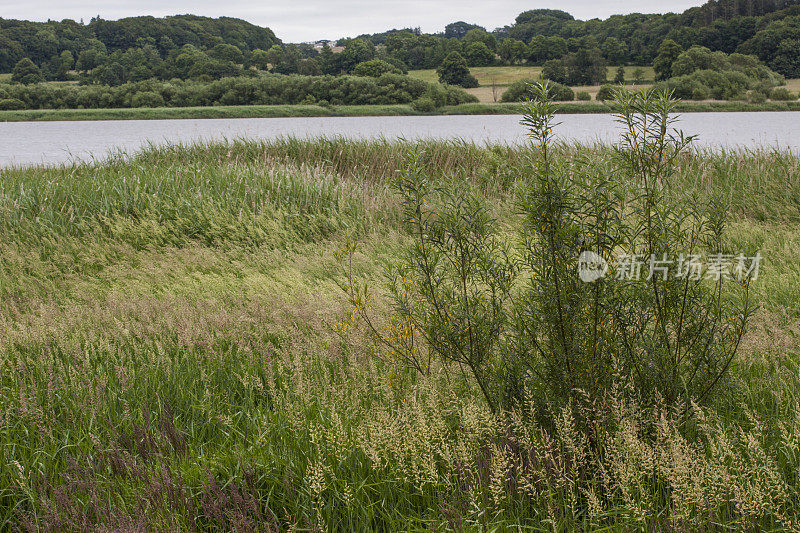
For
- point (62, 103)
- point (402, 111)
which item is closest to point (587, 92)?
point (402, 111)

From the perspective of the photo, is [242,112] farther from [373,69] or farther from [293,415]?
[293,415]

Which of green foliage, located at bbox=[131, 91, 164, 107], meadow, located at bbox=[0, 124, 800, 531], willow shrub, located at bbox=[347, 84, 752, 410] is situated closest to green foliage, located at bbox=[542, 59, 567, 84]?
green foliage, located at bbox=[131, 91, 164, 107]

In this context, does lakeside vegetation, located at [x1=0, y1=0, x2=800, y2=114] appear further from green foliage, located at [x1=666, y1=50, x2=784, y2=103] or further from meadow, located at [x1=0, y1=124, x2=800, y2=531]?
meadow, located at [x1=0, y1=124, x2=800, y2=531]

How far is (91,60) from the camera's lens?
176 ft

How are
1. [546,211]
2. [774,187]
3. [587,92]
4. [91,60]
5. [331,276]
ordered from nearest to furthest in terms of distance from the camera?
[546,211] < [331,276] < [774,187] < [587,92] < [91,60]

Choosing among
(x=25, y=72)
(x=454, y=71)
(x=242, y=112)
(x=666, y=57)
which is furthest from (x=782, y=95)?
(x=25, y=72)

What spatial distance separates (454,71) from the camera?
48594 mm

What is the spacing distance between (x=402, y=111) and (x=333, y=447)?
4835 cm

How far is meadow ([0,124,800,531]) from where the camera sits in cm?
229

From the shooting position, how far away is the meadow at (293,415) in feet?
7.51

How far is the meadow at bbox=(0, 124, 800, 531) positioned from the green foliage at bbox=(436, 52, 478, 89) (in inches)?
1697

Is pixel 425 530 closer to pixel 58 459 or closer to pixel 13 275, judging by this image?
pixel 58 459

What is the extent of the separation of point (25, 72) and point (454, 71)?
3973 centimetres
